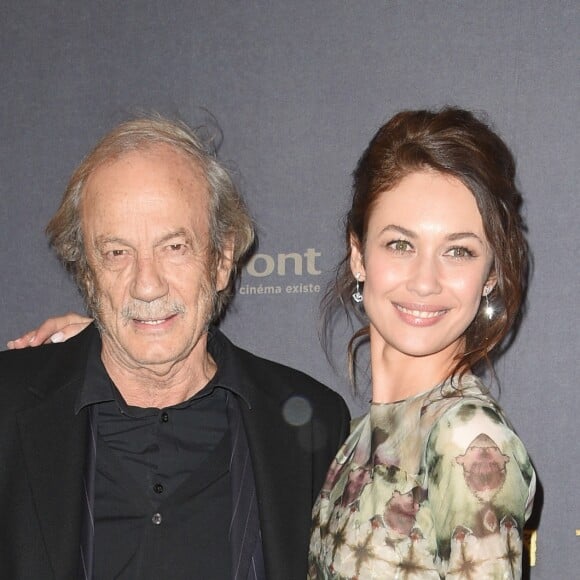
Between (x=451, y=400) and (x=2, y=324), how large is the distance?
171cm

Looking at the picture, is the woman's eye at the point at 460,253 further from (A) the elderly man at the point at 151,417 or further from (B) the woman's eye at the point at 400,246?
(A) the elderly man at the point at 151,417

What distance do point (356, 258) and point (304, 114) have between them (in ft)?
2.49

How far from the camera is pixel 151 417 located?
2246 millimetres

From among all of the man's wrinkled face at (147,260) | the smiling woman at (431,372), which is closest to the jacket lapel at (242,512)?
the smiling woman at (431,372)

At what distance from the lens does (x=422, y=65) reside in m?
2.61

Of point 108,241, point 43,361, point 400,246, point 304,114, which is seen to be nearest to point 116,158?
point 108,241

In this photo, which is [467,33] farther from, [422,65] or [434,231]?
[434,231]

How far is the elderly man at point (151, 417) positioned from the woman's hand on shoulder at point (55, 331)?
0.17 m

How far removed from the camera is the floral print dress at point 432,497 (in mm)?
1559

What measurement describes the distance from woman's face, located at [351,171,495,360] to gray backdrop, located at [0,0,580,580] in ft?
2.32

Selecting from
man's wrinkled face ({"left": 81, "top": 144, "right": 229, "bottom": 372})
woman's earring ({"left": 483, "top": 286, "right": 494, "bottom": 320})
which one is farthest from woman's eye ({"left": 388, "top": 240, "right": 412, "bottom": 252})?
man's wrinkled face ({"left": 81, "top": 144, "right": 229, "bottom": 372})

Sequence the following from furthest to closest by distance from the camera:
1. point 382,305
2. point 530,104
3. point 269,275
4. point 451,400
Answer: point 269,275
point 530,104
point 382,305
point 451,400

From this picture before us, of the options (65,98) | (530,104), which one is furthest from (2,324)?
(530,104)

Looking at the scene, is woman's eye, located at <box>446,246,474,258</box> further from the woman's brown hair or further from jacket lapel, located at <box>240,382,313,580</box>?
jacket lapel, located at <box>240,382,313,580</box>
